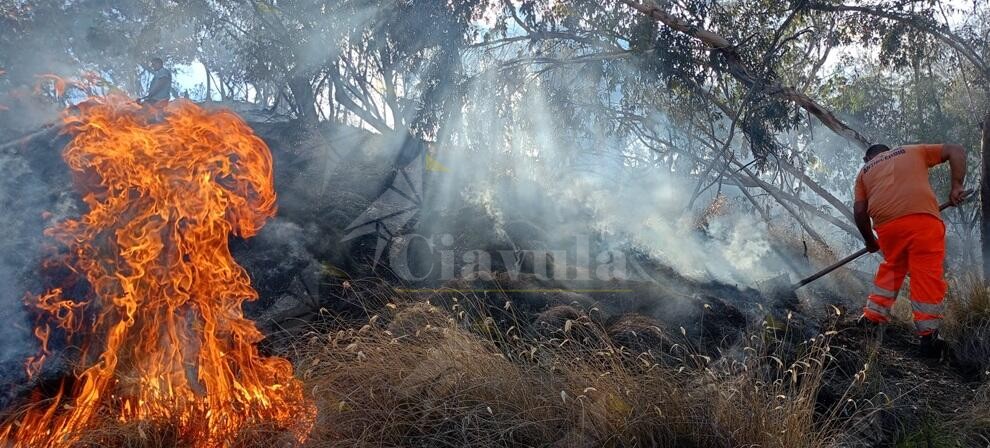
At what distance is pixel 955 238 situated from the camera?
52.2 ft

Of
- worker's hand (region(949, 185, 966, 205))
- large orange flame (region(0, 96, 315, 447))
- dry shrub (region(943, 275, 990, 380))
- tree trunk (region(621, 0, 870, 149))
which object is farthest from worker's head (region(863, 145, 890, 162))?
large orange flame (region(0, 96, 315, 447))

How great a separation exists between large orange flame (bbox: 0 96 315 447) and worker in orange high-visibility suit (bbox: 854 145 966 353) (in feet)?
13.4

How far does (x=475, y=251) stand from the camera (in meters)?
7.50

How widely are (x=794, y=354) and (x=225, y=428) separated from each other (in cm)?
373

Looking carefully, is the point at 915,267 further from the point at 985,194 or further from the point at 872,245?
the point at 985,194

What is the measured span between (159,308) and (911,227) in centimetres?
502

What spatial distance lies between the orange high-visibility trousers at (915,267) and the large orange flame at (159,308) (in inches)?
159

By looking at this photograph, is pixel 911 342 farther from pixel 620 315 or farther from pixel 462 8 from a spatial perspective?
pixel 462 8

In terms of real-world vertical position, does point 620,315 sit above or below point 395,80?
below

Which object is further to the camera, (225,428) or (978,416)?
(978,416)

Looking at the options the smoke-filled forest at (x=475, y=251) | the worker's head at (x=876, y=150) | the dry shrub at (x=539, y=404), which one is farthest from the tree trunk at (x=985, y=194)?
the dry shrub at (x=539, y=404)

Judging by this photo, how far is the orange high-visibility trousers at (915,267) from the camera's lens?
4211mm

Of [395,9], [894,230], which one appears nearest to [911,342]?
[894,230]

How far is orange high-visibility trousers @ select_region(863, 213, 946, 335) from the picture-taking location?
4211 mm
